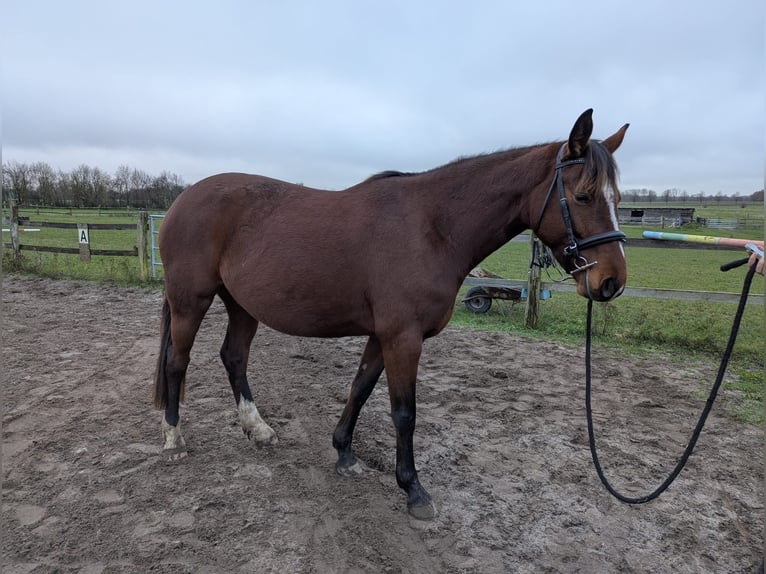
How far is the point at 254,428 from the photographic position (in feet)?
11.2

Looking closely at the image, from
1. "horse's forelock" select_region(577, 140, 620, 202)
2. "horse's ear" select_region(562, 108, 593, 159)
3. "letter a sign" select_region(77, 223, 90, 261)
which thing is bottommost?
"letter a sign" select_region(77, 223, 90, 261)

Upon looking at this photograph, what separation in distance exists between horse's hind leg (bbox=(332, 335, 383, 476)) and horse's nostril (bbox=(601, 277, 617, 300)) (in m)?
1.49

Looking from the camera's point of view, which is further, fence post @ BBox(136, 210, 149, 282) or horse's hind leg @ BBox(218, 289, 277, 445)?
fence post @ BBox(136, 210, 149, 282)

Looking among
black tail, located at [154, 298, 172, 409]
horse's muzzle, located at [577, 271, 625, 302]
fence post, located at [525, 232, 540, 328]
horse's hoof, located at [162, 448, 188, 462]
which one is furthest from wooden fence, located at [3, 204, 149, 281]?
horse's muzzle, located at [577, 271, 625, 302]

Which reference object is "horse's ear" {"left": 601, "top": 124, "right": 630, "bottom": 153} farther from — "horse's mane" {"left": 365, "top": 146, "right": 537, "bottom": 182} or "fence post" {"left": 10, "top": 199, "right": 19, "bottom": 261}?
"fence post" {"left": 10, "top": 199, "right": 19, "bottom": 261}

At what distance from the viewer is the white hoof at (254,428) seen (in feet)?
11.1

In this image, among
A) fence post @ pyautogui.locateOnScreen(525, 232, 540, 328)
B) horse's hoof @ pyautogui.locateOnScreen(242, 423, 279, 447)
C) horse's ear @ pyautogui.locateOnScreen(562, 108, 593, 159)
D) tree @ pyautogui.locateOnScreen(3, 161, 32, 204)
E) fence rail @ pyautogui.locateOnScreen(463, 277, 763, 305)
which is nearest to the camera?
horse's ear @ pyautogui.locateOnScreen(562, 108, 593, 159)

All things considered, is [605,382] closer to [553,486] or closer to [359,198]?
[553,486]

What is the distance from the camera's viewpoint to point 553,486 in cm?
297

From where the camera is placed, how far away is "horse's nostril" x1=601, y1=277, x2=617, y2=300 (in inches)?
91.2

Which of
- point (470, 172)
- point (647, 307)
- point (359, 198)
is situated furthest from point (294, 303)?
point (647, 307)

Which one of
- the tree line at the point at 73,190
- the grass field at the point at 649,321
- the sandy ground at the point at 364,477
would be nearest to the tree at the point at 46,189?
the tree line at the point at 73,190

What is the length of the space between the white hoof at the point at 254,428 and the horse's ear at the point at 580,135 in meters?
2.89

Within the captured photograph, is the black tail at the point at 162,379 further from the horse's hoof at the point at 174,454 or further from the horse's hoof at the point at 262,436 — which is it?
the horse's hoof at the point at 262,436
